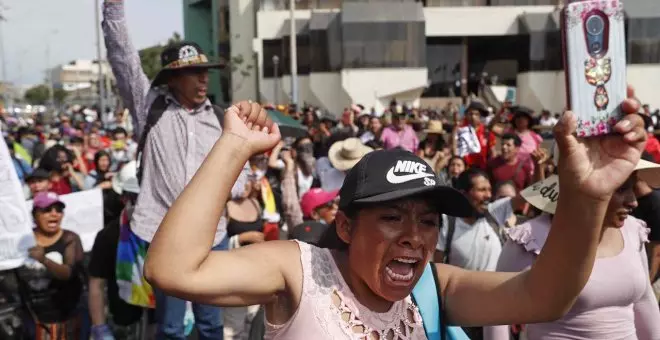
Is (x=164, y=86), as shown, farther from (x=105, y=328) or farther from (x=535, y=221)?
(x=535, y=221)

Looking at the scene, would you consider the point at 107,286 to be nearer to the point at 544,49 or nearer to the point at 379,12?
the point at 379,12

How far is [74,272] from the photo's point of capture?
14.8ft

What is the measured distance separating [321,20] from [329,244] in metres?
35.9

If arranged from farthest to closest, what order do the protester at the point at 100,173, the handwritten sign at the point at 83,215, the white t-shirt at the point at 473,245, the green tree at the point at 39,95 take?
the green tree at the point at 39,95
the protester at the point at 100,173
the handwritten sign at the point at 83,215
the white t-shirt at the point at 473,245

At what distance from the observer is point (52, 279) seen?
4391mm

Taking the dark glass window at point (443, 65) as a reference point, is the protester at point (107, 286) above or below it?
below

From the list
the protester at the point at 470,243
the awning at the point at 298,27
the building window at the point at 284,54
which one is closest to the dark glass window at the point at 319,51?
the building window at the point at 284,54

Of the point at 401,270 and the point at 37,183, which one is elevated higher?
the point at 401,270

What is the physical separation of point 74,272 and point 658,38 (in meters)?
36.3

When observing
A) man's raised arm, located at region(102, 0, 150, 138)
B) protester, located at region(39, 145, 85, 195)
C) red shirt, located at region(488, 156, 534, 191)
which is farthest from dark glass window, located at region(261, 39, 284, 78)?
man's raised arm, located at region(102, 0, 150, 138)

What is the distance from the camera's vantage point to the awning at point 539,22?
3622cm

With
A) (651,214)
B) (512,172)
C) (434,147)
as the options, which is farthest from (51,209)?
(434,147)

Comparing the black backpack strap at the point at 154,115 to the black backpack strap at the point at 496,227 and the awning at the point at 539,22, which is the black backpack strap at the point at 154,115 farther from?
the awning at the point at 539,22

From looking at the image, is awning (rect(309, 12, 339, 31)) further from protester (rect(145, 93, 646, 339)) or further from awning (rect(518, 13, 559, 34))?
protester (rect(145, 93, 646, 339))
